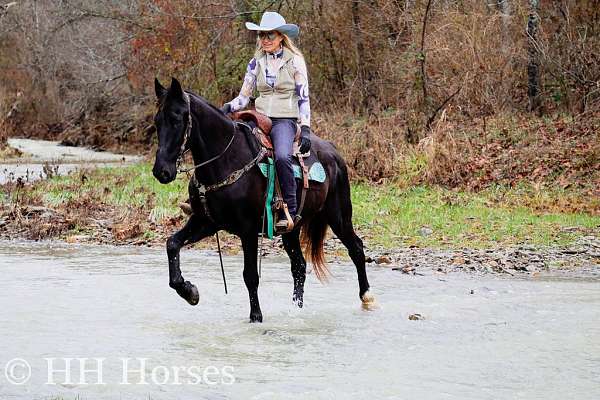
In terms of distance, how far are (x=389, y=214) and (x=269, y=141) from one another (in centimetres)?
730

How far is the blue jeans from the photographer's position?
877cm

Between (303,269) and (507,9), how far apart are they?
16.3 metres

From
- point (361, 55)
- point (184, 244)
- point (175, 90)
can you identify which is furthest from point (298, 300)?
point (361, 55)

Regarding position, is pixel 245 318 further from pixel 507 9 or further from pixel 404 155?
pixel 507 9

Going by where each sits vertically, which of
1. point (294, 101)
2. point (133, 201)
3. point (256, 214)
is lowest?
point (133, 201)

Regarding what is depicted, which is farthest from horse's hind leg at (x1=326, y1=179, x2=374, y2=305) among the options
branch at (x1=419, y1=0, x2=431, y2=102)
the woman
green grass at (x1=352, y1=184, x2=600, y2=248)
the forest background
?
branch at (x1=419, y1=0, x2=431, y2=102)

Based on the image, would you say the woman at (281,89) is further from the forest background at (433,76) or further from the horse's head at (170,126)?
the forest background at (433,76)

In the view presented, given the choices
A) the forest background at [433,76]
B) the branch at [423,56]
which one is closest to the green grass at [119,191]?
the forest background at [433,76]

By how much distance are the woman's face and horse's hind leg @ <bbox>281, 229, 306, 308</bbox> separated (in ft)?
6.05

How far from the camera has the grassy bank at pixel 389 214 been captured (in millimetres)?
14078

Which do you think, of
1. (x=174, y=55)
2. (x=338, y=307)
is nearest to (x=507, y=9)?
(x=174, y=55)

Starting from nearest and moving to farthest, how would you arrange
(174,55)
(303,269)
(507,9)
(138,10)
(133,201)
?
1. (303,269)
2. (133,201)
3. (507,9)
4. (174,55)
5. (138,10)

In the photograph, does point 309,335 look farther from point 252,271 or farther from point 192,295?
point 192,295

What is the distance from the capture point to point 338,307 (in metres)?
9.71
